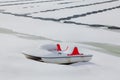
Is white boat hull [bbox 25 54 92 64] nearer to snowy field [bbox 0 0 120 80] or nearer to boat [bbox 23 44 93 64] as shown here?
boat [bbox 23 44 93 64]

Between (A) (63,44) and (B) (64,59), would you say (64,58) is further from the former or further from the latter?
(A) (63,44)

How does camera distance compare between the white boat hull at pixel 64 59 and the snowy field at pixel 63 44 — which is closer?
the snowy field at pixel 63 44

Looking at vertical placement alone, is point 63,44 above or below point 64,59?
above

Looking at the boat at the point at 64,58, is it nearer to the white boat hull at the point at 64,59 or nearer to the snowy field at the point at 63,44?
the white boat hull at the point at 64,59

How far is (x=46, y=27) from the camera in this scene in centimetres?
1941

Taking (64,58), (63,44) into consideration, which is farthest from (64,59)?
(63,44)

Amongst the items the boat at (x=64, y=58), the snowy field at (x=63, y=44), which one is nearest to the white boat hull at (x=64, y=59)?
the boat at (x=64, y=58)

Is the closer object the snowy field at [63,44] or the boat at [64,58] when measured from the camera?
the snowy field at [63,44]

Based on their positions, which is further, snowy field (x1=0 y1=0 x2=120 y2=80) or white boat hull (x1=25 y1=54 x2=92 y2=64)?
white boat hull (x1=25 y1=54 x2=92 y2=64)

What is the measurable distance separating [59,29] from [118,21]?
5.89 metres

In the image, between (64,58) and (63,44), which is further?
(63,44)

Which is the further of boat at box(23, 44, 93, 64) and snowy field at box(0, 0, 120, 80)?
boat at box(23, 44, 93, 64)

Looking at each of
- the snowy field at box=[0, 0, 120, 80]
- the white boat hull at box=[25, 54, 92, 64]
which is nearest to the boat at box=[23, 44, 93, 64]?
the white boat hull at box=[25, 54, 92, 64]

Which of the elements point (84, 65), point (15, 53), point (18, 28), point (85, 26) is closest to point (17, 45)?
point (15, 53)
